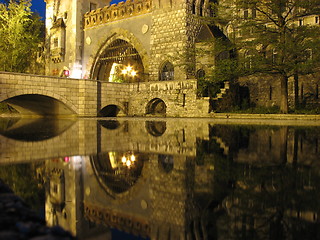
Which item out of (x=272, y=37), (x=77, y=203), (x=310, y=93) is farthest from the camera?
(x=310, y=93)

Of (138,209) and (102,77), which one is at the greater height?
(102,77)

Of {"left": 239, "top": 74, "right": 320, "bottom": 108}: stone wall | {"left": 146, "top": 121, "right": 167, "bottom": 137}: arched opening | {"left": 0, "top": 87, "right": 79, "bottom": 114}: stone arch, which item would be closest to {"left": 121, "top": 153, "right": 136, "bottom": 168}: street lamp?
{"left": 146, "top": 121, "right": 167, "bottom": 137}: arched opening

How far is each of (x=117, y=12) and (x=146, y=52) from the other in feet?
18.0

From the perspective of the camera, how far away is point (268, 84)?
23953 millimetres

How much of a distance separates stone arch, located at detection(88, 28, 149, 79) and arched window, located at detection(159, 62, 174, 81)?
1545 mm

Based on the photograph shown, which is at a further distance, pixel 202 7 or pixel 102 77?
pixel 102 77

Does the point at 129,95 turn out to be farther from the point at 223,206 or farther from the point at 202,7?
the point at 223,206

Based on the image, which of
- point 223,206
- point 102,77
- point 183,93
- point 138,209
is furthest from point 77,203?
point 102,77

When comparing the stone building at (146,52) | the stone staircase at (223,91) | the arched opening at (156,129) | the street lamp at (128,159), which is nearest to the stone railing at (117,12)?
the stone building at (146,52)

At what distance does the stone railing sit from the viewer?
2523cm

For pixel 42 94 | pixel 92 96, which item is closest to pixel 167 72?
pixel 92 96

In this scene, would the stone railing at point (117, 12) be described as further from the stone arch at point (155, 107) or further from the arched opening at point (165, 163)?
the arched opening at point (165, 163)

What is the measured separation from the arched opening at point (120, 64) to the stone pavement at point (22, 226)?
24.4 m

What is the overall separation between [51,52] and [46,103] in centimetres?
1290
